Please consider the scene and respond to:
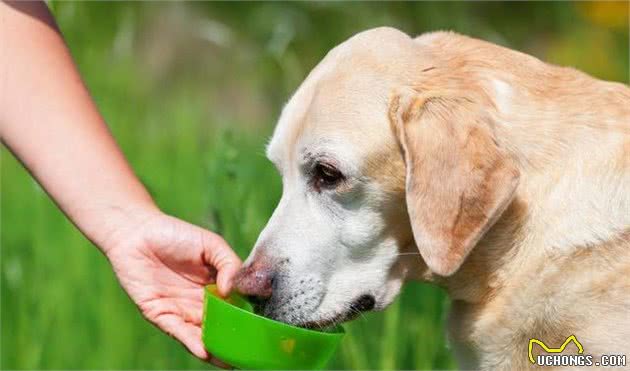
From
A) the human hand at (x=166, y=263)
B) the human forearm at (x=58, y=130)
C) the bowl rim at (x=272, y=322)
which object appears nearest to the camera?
the bowl rim at (x=272, y=322)

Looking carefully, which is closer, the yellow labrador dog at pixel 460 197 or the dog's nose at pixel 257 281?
the yellow labrador dog at pixel 460 197

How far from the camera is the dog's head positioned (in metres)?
2.88

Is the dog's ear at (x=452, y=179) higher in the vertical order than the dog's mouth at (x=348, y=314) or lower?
higher

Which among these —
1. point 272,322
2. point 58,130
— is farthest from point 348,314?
point 58,130

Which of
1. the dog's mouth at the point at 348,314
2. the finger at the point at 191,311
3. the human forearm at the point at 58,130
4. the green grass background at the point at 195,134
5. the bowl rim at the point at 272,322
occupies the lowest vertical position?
the green grass background at the point at 195,134

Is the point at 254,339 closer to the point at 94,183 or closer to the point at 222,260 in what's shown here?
the point at 222,260

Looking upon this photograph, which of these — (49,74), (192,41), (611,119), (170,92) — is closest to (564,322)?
(611,119)

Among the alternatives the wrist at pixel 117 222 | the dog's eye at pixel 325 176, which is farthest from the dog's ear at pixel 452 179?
the wrist at pixel 117 222

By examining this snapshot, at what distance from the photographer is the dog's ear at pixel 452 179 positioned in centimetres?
283

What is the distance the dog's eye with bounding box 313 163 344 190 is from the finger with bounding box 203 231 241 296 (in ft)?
0.97

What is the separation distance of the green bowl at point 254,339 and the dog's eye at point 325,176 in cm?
36

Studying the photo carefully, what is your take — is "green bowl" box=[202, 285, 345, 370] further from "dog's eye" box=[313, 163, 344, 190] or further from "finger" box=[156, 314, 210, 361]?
"dog's eye" box=[313, 163, 344, 190]

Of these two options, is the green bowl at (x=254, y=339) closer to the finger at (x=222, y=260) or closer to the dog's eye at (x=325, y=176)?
the finger at (x=222, y=260)

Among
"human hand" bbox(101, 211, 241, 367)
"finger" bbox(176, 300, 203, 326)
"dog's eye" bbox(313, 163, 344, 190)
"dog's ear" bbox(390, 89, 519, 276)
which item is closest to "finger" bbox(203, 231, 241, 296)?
"human hand" bbox(101, 211, 241, 367)
